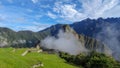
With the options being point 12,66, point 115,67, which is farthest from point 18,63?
point 115,67

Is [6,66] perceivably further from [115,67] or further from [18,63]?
[115,67]

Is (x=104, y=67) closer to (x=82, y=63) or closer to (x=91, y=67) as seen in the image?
(x=91, y=67)

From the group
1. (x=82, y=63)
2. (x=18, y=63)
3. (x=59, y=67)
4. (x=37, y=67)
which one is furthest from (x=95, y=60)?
(x=18, y=63)

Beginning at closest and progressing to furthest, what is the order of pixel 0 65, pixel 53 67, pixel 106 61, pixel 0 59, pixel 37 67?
pixel 0 65 < pixel 0 59 < pixel 37 67 < pixel 53 67 < pixel 106 61

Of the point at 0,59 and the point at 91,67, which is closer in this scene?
the point at 0,59

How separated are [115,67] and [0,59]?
4506 cm

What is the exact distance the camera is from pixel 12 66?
176 ft

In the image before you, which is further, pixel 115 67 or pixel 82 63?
pixel 82 63

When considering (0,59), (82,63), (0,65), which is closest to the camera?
(0,65)

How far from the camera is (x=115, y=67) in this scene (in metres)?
89.0

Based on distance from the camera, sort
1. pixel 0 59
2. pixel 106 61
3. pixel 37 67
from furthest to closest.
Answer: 1. pixel 106 61
2. pixel 37 67
3. pixel 0 59

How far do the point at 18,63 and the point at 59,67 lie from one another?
16.2 m

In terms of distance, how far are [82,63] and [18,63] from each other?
4393 centimetres

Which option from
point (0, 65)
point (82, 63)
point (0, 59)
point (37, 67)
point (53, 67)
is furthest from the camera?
point (82, 63)
